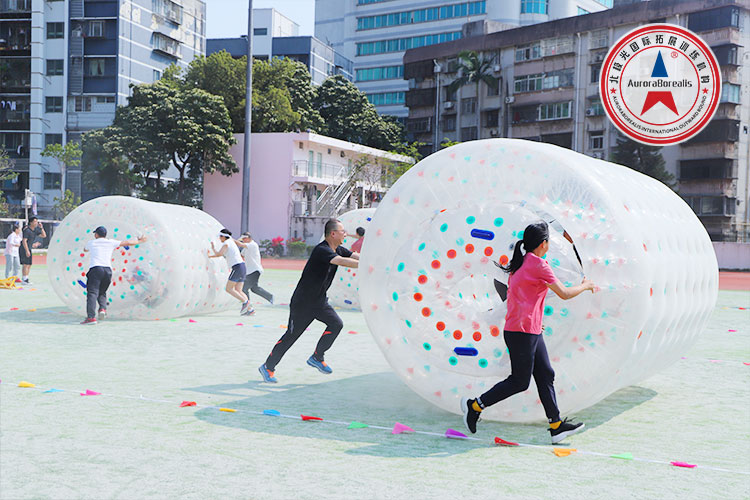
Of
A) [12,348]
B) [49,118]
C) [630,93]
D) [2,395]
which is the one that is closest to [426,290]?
[2,395]

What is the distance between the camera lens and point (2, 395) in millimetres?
8227

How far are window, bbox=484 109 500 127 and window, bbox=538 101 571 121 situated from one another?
175 inches

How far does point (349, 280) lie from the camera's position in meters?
17.6

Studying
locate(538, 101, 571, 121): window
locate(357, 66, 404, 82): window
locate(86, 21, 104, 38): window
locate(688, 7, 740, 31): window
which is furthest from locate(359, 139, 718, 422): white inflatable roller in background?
locate(357, 66, 404, 82): window

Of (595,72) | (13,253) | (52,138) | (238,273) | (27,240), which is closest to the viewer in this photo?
(238,273)

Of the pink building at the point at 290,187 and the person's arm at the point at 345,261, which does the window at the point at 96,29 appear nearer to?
the pink building at the point at 290,187

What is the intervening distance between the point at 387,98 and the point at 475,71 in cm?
2606

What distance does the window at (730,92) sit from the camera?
4934 cm

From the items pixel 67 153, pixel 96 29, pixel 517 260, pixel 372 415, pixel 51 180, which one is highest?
pixel 96 29

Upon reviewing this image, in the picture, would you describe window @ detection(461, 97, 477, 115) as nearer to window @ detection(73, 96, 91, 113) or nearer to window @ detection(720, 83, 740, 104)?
window @ detection(720, 83, 740, 104)

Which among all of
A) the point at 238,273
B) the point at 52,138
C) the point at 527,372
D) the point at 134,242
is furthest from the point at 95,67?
the point at 527,372

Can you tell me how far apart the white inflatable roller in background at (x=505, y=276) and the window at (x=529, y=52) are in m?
52.4

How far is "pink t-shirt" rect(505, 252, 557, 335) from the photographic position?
661 centimetres

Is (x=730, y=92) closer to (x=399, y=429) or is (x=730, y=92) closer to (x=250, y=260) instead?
(x=250, y=260)
